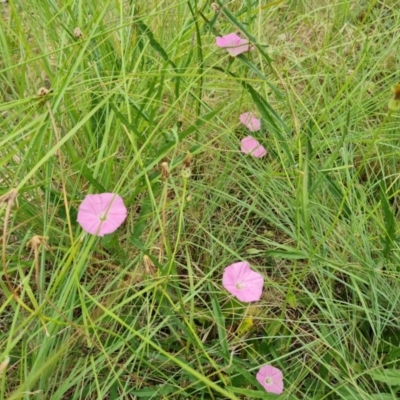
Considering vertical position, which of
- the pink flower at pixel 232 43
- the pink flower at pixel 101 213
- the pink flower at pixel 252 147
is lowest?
the pink flower at pixel 252 147

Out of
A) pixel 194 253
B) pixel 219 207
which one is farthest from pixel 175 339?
pixel 219 207

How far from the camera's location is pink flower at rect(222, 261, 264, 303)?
77cm

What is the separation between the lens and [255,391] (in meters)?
0.71

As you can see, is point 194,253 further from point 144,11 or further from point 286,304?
point 144,11

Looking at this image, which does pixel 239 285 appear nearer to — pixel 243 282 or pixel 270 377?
pixel 243 282

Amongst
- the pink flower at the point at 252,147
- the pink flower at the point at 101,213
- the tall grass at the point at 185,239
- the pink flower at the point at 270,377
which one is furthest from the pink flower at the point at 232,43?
the pink flower at the point at 270,377

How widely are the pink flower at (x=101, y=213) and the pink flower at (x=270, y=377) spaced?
28 cm

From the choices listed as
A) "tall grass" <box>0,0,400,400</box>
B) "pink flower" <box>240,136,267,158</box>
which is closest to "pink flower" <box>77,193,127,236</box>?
"tall grass" <box>0,0,400,400</box>

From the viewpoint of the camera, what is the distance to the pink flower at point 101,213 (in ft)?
2.31

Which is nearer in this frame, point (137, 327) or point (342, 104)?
point (137, 327)

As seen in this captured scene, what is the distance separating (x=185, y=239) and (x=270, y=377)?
25cm

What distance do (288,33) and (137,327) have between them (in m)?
0.85

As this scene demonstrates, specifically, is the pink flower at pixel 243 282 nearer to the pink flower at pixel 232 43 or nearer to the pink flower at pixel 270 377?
the pink flower at pixel 270 377

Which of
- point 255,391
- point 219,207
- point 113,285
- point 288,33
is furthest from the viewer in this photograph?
point 288,33
